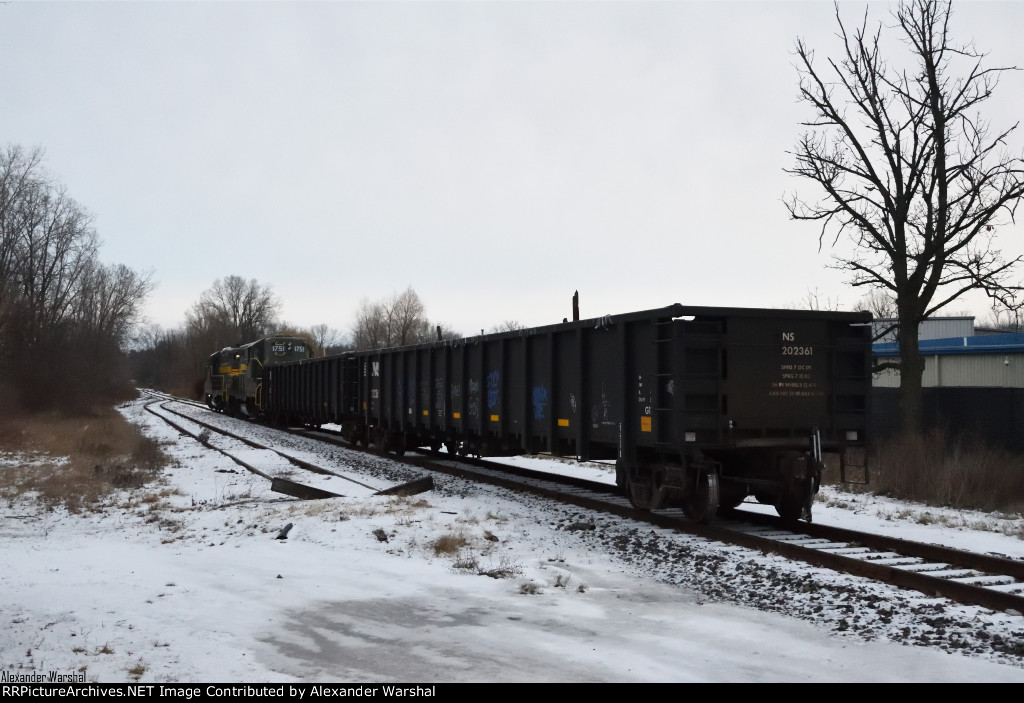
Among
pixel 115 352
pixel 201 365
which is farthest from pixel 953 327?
pixel 201 365

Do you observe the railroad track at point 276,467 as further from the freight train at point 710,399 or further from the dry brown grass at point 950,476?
the dry brown grass at point 950,476

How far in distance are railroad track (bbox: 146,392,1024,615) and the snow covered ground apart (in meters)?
0.30

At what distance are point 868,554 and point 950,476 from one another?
18.3ft

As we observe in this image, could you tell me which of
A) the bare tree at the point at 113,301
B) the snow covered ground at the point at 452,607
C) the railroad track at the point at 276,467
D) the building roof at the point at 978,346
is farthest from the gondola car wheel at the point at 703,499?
the bare tree at the point at 113,301

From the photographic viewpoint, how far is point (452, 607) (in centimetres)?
689

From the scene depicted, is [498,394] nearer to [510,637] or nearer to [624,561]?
[624,561]

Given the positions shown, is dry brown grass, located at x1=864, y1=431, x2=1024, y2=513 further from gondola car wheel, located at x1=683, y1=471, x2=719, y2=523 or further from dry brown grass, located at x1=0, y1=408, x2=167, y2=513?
dry brown grass, located at x1=0, y1=408, x2=167, y2=513

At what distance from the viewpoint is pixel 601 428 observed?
475 inches

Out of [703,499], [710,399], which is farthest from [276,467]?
[710,399]

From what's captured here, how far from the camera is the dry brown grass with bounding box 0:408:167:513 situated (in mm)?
14805

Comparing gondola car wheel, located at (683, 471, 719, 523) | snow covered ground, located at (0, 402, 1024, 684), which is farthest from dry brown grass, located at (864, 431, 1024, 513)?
gondola car wheel, located at (683, 471, 719, 523)

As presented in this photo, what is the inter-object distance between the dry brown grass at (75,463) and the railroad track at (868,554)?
8363mm

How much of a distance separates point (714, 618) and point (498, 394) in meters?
8.77

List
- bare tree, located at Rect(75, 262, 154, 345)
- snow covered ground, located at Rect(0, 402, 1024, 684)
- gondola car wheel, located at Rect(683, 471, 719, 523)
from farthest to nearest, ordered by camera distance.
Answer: bare tree, located at Rect(75, 262, 154, 345)
gondola car wheel, located at Rect(683, 471, 719, 523)
snow covered ground, located at Rect(0, 402, 1024, 684)
